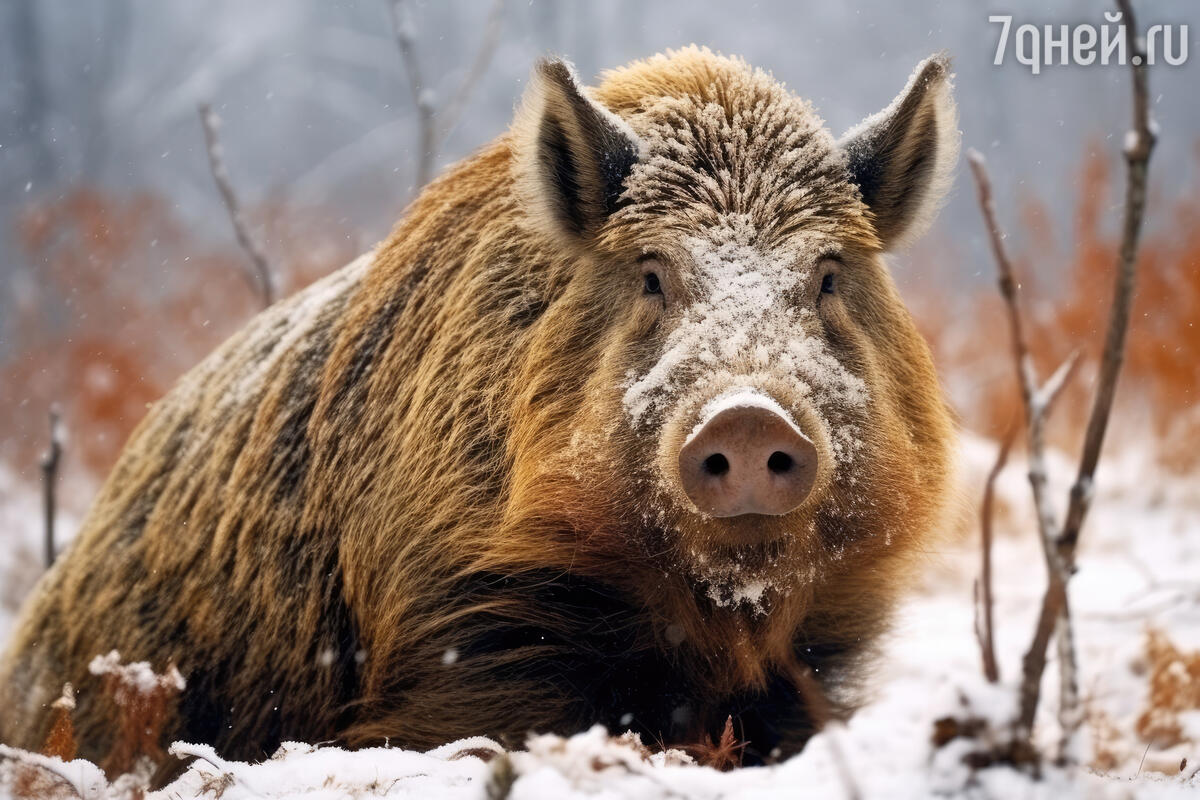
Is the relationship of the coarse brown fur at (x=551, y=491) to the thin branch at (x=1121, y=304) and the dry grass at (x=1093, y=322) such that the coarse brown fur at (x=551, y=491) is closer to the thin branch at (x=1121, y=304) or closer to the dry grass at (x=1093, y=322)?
the thin branch at (x=1121, y=304)

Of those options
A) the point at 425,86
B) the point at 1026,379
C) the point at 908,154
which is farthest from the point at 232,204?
the point at 1026,379

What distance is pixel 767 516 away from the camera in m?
2.63

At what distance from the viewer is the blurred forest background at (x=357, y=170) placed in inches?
398

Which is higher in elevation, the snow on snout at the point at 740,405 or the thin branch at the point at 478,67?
the thin branch at the point at 478,67

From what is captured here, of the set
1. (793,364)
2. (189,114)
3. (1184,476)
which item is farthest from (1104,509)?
(189,114)

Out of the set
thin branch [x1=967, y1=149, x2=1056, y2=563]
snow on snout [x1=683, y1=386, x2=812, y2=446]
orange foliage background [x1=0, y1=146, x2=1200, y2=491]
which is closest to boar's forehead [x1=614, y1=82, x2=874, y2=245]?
snow on snout [x1=683, y1=386, x2=812, y2=446]

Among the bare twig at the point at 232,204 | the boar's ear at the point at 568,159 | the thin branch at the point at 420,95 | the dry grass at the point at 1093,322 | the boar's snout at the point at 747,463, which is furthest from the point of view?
the dry grass at the point at 1093,322

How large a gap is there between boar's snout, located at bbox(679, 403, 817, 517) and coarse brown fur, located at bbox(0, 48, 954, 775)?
0.15 metres

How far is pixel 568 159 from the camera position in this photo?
310cm

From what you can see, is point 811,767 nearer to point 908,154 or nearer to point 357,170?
point 908,154

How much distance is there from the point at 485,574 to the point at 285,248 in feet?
35.4

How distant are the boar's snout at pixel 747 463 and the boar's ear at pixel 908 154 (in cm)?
108

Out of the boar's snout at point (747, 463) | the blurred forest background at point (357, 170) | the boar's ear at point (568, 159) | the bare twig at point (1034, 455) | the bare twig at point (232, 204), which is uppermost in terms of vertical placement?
the blurred forest background at point (357, 170)

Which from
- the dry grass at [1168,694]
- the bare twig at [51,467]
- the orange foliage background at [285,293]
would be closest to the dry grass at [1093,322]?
the orange foliage background at [285,293]
